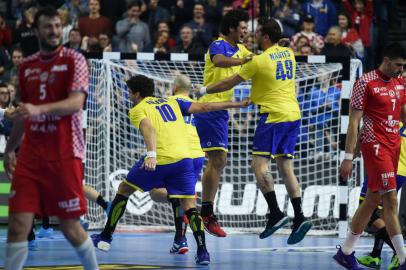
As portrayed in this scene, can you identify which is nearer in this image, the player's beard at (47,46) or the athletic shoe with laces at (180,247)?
the player's beard at (47,46)

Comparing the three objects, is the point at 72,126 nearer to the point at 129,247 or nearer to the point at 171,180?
the point at 171,180

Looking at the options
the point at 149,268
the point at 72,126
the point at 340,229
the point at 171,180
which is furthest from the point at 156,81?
the point at 72,126

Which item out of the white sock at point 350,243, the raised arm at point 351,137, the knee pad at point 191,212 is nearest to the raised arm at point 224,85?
the knee pad at point 191,212

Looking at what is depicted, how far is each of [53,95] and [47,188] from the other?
767mm

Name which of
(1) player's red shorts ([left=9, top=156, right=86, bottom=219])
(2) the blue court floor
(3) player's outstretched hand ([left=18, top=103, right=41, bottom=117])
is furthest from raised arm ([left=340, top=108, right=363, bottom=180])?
(3) player's outstretched hand ([left=18, top=103, right=41, bottom=117])

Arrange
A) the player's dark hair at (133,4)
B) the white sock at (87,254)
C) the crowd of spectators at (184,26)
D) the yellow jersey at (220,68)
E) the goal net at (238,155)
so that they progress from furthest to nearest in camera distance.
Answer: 1. the player's dark hair at (133,4)
2. the crowd of spectators at (184,26)
3. the goal net at (238,155)
4. the yellow jersey at (220,68)
5. the white sock at (87,254)

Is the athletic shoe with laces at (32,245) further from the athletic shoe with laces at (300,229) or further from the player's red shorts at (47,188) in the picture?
the player's red shorts at (47,188)

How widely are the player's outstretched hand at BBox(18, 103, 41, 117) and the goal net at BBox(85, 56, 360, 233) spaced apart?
31.3ft

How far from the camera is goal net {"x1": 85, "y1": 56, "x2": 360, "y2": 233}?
59.1 ft

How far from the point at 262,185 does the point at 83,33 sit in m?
10.4

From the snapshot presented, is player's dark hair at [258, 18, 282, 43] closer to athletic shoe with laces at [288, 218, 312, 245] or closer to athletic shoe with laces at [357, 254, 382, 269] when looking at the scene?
athletic shoe with laces at [288, 218, 312, 245]

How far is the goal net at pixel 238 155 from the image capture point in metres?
18.0

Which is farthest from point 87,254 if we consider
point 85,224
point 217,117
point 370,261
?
point 85,224

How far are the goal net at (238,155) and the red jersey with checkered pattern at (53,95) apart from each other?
898 centimetres
